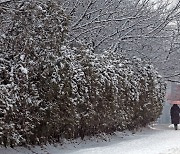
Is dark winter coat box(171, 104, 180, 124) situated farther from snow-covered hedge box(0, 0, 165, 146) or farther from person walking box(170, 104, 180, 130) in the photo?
snow-covered hedge box(0, 0, 165, 146)

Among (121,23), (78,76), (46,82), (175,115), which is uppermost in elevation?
(121,23)

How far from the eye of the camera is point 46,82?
10453 millimetres

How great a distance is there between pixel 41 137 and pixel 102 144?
9.11ft

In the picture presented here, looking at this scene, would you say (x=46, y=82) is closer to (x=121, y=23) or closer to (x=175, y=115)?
(x=121, y=23)

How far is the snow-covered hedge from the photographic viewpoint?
9.56 metres

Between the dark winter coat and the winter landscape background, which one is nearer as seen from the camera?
the winter landscape background

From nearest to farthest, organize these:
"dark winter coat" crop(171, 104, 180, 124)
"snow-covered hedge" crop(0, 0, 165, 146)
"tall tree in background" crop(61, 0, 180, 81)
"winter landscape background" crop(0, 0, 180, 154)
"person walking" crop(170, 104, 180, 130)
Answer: "snow-covered hedge" crop(0, 0, 165, 146), "winter landscape background" crop(0, 0, 180, 154), "tall tree in background" crop(61, 0, 180, 81), "person walking" crop(170, 104, 180, 130), "dark winter coat" crop(171, 104, 180, 124)

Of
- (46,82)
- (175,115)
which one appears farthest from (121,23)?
(46,82)

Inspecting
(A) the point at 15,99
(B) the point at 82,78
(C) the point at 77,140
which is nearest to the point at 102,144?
(C) the point at 77,140

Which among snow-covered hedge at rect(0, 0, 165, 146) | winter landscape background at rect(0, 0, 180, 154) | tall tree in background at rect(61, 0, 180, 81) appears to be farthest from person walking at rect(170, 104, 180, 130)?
snow-covered hedge at rect(0, 0, 165, 146)

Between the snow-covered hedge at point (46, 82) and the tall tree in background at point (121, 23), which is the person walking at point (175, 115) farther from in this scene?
the snow-covered hedge at point (46, 82)

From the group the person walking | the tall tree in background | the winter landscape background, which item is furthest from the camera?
the person walking

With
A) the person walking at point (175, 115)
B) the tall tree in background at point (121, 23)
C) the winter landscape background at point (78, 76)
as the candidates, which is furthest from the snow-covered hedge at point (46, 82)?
the person walking at point (175, 115)

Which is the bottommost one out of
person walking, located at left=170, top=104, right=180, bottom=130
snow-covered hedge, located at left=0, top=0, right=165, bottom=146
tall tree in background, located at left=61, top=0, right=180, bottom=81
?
person walking, located at left=170, top=104, right=180, bottom=130
